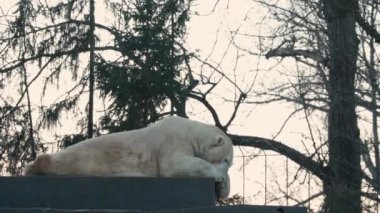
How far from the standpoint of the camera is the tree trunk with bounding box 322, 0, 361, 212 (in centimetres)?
1514

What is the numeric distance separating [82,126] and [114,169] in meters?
8.00

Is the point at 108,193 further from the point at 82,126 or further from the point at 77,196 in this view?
the point at 82,126

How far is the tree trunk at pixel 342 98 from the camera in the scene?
15141mm

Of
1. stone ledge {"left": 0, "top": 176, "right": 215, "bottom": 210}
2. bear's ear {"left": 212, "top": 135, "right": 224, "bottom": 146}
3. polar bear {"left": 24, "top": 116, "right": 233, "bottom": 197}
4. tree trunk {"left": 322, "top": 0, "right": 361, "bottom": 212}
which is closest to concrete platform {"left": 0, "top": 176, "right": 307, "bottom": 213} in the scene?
stone ledge {"left": 0, "top": 176, "right": 215, "bottom": 210}

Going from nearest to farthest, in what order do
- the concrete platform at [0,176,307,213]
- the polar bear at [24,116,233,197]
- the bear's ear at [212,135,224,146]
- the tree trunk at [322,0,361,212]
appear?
the concrete platform at [0,176,307,213] < the polar bear at [24,116,233,197] < the bear's ear at [212,135,224,146] < the tree trunk at [322,0,361,212]

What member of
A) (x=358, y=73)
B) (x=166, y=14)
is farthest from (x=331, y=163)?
(x=166, y=14)

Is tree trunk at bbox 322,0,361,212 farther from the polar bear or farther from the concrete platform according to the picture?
the concrete platform

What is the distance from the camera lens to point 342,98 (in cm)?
1545

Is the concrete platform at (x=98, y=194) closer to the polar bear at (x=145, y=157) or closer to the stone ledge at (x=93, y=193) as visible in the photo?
the stone ledge at (x=93, y=193)

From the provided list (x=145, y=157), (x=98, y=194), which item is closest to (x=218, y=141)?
(x=145, y=157)

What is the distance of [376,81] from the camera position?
49.4 ft

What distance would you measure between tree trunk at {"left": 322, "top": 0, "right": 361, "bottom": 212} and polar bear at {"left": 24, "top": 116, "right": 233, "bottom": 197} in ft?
23.8

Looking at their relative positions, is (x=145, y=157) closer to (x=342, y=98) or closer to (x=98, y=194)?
(x=98, y=194)

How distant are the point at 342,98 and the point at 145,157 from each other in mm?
8250
